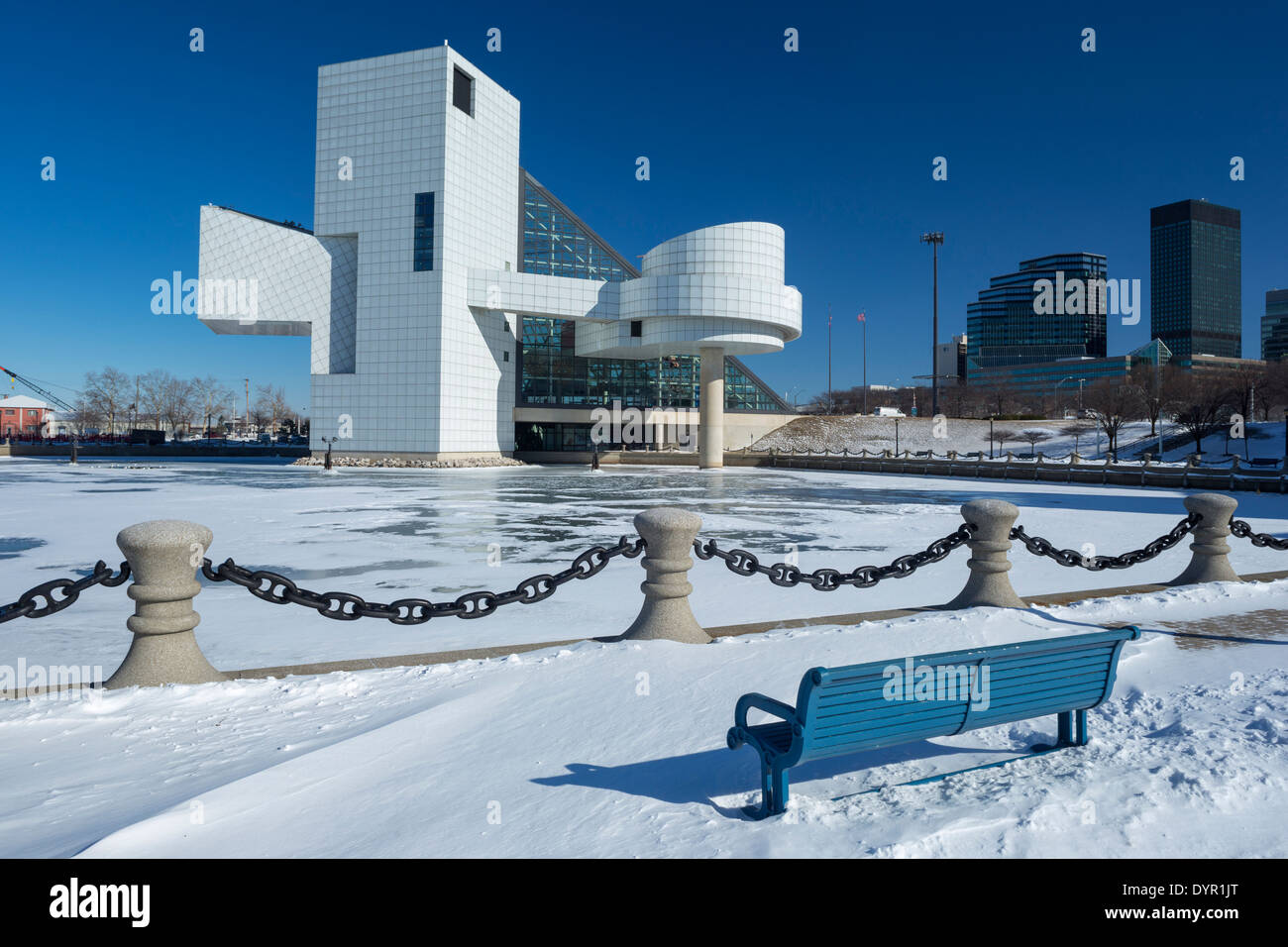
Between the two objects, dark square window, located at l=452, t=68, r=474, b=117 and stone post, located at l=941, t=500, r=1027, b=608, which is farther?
dark square window, located at l=452, t=68, r=474, b=117

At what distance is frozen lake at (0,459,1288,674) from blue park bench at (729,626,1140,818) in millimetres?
5045

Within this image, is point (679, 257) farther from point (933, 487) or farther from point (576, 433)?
point (933, 487)

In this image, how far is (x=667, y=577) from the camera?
25.7ft

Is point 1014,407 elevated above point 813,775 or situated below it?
above

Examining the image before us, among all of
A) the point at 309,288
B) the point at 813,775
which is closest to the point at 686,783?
the point at 813,775

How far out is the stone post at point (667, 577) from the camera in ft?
25.2

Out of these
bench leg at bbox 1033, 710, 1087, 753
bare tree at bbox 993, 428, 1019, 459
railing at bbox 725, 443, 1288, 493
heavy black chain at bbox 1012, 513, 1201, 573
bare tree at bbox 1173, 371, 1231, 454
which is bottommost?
bench leg at bbox 1033, 710, 1087, 753

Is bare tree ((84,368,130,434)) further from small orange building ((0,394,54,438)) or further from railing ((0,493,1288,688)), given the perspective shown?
railing ((0,493,1288,688))

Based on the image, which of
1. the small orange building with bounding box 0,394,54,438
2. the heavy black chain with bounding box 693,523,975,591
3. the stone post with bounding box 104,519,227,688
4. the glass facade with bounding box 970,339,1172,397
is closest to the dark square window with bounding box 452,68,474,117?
the heavy black chain with bounding box 693,523,975,591

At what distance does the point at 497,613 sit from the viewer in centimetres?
1057

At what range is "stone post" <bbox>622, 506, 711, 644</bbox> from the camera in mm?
7680

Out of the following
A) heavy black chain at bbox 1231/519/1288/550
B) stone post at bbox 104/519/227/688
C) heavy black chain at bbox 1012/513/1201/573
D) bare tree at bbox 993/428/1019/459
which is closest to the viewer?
stone post at bbox 104/519/227/688

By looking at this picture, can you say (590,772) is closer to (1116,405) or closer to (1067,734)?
(1067,734)
